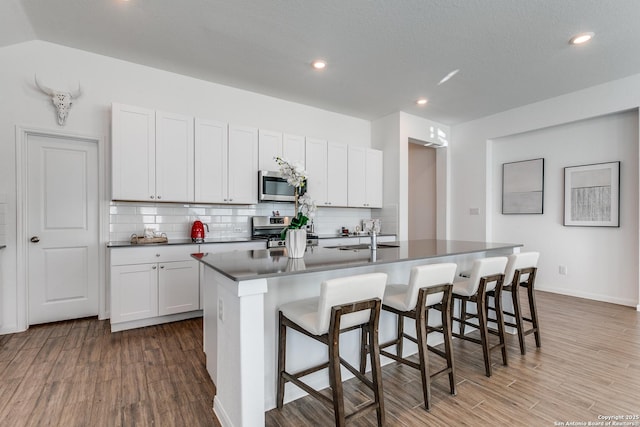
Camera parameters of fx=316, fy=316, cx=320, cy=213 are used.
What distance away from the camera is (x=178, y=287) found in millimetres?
3393

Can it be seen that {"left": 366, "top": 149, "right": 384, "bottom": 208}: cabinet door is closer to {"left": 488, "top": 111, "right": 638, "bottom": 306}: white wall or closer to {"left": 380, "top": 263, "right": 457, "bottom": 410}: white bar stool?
{"left": 488, "top": 111, "right": 638, "bottom": 306}: white wall

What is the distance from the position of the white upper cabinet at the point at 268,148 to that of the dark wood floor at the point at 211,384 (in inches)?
87.2

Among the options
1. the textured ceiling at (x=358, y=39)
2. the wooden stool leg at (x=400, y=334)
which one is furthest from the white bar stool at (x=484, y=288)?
the textured ceiling at (x=358, y=39)

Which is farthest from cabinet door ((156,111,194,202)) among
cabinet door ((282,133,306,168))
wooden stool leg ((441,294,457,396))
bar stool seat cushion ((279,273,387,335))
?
wooden stool leg ((441,294,457,396))

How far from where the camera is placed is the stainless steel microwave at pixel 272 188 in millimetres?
4102

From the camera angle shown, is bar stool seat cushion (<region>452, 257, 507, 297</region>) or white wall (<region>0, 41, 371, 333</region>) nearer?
bar stool seat cushion (<region>452, 257, 507, 297</region>)

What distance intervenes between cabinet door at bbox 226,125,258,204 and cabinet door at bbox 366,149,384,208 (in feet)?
6.49

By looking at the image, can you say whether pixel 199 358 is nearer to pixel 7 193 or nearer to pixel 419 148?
pixel 7 193

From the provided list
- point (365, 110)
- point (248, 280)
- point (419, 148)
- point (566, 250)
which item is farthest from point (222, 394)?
→ point (419, 148)

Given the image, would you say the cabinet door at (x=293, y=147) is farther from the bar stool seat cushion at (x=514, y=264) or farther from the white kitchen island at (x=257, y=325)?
the bar stool seat cushion at (x=514, y=264)

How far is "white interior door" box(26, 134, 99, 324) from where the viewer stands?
3.25m

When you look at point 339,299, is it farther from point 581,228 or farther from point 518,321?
point 581,228

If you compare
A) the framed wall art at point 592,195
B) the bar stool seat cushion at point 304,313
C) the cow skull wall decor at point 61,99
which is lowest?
the bar stool seat cushion at point 304,313

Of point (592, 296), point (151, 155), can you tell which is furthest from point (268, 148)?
point (592, 296)
